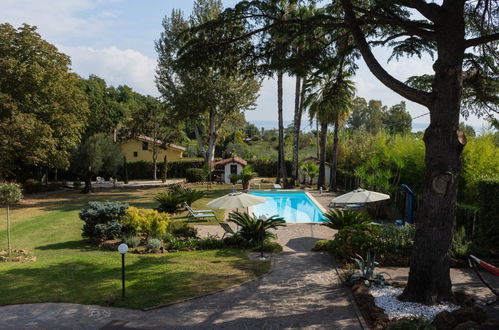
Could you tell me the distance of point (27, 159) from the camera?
23.2 metres

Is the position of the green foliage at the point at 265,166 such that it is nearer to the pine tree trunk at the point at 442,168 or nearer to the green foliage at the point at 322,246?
the green foliage at the point at 322,246

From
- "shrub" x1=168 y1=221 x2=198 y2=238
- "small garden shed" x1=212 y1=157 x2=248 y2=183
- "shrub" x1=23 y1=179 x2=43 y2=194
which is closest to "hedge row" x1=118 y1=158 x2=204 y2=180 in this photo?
"small garden shed" x1=212 y1=157 x2=248 y2=183

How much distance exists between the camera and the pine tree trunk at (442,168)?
6.61 metres

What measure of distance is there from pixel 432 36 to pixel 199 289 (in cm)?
675

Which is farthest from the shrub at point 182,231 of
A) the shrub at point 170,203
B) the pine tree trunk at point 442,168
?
→ the pine tree trunk at point 442,168

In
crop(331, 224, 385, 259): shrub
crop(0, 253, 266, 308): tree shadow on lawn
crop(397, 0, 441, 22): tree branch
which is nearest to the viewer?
crop(397, 0, 441, 22): tree branch

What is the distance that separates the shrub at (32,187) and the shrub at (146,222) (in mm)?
20058

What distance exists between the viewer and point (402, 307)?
6.77 m

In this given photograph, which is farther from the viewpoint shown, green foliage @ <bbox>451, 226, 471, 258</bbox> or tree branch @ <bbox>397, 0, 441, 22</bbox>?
green foliage @ <bbox>451, 226, 471, 258</bbox>

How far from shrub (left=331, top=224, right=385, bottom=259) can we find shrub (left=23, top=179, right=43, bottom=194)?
85.7ft

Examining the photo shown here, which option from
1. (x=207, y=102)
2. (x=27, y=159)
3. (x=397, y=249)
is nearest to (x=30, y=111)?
(x=27, y=159)

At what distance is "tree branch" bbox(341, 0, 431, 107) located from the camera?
7.00 m

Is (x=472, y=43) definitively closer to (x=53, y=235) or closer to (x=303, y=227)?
(x=303, y=227)

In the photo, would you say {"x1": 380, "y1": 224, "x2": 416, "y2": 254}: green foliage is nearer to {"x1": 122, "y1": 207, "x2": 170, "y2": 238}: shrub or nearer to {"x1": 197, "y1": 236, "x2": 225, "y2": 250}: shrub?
{"x1": 197, "y1": 236, "x2": 225, "y2": 250}: shrub
